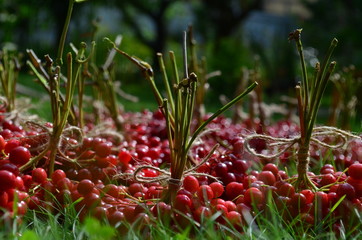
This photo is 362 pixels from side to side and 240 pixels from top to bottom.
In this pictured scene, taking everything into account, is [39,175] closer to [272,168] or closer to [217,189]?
[217,189]

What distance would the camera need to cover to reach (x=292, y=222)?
2.85 feet

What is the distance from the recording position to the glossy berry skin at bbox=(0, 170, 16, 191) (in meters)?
0.88

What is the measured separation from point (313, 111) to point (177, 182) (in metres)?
0.27

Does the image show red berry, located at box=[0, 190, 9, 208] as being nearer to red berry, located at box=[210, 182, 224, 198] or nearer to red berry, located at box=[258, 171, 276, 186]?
red berry, located at box=[210, 182, 224, 198]

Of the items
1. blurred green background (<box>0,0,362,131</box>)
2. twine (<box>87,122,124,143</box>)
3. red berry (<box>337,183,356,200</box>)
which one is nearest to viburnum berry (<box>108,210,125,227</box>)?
red berry (<box>337,183,356,200</box>)

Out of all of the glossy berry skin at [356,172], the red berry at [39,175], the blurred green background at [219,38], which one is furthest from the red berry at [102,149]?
the blurred green background at [219,38]

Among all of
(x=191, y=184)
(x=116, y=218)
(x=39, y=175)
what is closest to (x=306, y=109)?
(x=191, y=184)

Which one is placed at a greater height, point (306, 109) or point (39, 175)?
point (306, 109)

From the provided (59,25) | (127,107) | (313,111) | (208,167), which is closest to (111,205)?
(208,167)

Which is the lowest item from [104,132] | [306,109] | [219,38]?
[219,38]

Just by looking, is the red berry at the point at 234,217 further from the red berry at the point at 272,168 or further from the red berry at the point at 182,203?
the red berry at the point at 272,168

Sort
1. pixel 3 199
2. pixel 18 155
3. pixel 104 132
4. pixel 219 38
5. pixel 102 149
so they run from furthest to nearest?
pixel 219 38 → pixel 104 132 → pixel 102 149 → pixel 18 155 → pixel 3 199

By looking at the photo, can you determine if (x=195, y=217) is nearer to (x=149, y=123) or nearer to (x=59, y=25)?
(x=149, y=123)

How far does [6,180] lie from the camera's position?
88 cm
